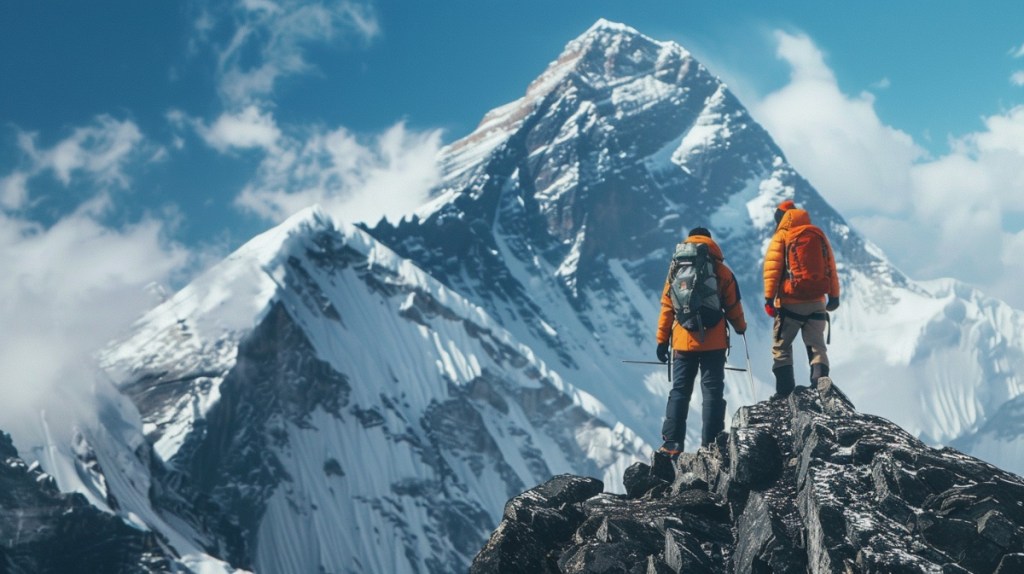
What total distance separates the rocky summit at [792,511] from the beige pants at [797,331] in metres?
1.40

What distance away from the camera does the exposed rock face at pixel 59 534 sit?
164 m

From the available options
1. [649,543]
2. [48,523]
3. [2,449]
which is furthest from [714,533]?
[2,449]

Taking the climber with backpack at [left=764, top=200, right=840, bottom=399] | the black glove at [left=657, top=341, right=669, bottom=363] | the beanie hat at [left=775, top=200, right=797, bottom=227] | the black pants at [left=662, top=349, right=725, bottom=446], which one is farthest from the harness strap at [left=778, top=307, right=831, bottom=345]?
the black glove at [left=657, top=341, right=669, bottom=363]

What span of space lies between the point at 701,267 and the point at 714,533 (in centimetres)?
530

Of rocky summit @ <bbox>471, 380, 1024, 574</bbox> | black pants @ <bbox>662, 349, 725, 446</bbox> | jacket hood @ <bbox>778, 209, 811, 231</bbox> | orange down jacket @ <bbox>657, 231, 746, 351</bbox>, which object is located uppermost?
jacket hood @ <bbox>778, 209, 811, 231</bbox>

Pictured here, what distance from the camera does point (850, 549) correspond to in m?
18.9

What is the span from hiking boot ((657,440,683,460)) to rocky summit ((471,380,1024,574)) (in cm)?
41

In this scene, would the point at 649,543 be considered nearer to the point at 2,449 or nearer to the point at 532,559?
the point at 532,559

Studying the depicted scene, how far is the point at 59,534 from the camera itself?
168500 millimetres

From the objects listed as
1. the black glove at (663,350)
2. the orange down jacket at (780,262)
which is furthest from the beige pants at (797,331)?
the black glove at (663,350)

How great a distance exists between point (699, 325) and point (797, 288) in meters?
2.01

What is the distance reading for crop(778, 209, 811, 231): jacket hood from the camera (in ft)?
81.1

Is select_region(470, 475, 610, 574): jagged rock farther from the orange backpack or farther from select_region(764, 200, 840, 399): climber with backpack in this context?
the orange backpack

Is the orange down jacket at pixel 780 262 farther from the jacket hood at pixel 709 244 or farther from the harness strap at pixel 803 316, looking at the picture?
the jacket hood at pixel 709 244
